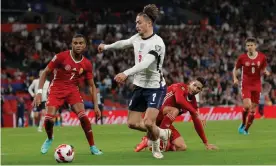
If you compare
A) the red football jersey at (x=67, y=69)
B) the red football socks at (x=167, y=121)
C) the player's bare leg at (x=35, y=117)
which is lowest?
the player's bare leg at (x=35, y=117)

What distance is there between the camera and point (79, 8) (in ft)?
152

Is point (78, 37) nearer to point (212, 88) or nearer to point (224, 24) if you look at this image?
point (212, 88)

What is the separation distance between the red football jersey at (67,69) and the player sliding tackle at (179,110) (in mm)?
1785

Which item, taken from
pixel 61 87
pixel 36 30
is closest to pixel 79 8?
pixel 36 30

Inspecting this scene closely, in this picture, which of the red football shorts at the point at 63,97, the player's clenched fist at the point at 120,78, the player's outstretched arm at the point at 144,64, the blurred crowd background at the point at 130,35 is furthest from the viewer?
the blurred crowd background at the point at 130,35

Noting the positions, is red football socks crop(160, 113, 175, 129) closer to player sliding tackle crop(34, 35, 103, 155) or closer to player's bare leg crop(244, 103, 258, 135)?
player sliding tackle crop(34, 35, 103, 155)

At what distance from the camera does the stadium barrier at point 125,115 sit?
108 feet

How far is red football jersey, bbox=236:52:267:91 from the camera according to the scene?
826 inches

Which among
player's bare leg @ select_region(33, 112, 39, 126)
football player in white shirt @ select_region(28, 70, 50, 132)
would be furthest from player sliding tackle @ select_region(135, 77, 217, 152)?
player's bare leg @ select_region(33, 112, 39, 126)

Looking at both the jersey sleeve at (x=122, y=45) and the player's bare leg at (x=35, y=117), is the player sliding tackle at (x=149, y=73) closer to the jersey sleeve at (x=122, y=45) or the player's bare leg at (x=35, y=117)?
the jersey sleeve at (x=122, y=45)

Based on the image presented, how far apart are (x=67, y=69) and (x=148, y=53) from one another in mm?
Result: 2350

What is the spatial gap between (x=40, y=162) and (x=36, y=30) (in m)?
29.3

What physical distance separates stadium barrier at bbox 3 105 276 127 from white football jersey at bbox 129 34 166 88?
65.4 feet

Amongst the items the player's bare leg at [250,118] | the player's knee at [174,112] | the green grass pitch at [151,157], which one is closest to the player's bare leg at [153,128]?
the green grass pitch at [151,157]
